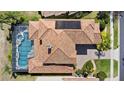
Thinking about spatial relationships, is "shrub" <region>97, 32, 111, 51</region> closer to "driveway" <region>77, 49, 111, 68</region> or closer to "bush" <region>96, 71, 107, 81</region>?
"driveway" <region>77, 49, 111, 68</region>

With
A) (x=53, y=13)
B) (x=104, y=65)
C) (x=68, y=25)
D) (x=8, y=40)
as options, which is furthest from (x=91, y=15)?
(x=8, y=40)

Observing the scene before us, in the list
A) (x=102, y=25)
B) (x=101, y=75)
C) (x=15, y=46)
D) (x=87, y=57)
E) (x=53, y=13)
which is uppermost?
(x=53, y=13)

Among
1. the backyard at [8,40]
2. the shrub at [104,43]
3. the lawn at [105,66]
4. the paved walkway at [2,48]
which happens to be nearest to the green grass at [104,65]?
the lawn at [105,66]

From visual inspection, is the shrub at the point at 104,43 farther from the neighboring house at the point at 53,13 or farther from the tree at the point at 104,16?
the neighboring house at the point at 53,13

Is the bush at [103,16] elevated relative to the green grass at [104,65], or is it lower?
elevated

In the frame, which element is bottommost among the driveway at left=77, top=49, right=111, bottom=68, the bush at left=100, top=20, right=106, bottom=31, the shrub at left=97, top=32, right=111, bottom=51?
the driveway at left=77, top=49, right=111, bottom=68

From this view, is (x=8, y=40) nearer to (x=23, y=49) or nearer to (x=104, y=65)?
(x=23, y=49)

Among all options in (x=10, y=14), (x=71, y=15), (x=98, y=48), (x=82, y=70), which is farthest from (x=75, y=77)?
(x=10, y=14)

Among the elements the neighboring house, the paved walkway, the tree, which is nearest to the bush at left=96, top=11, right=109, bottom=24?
the tree
